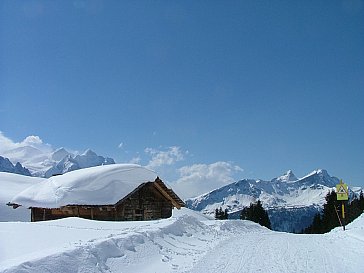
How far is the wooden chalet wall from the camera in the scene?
74.3 feet

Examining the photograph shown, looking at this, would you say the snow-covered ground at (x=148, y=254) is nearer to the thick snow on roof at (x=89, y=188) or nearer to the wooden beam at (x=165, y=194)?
the thick snow on roof at (x=89, y=188)

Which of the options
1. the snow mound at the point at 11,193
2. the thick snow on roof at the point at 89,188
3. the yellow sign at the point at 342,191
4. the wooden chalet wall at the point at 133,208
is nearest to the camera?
the yellow sign at the point at 342,191

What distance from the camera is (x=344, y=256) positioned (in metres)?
11.1

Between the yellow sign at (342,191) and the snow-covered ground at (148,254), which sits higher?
the yellow sign at (342,191)

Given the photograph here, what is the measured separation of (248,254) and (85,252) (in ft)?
17.5

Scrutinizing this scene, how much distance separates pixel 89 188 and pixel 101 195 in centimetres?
110

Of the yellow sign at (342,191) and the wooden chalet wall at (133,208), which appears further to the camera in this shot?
the wooden chalet wall at (133,208)

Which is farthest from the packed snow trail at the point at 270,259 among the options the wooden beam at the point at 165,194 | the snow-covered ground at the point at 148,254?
the wooden beam at the point at 165,194

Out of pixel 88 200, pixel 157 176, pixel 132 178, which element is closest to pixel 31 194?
pixel 88 200

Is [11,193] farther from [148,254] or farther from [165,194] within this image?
[148,254]

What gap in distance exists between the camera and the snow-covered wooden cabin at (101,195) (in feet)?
72.3

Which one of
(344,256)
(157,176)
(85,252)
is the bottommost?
(344,256)

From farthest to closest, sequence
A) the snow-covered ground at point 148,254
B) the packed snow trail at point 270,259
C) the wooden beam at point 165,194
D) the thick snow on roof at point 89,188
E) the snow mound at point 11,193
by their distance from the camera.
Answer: the snow mound at point 11,193 < the wooden beam at point 165,194 < the thick snow on roof at point 89,188 < the packed snow trail at point 270,259 < the snow-covered ground at point 148,254

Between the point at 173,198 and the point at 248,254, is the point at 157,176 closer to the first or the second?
the point at 173,198
